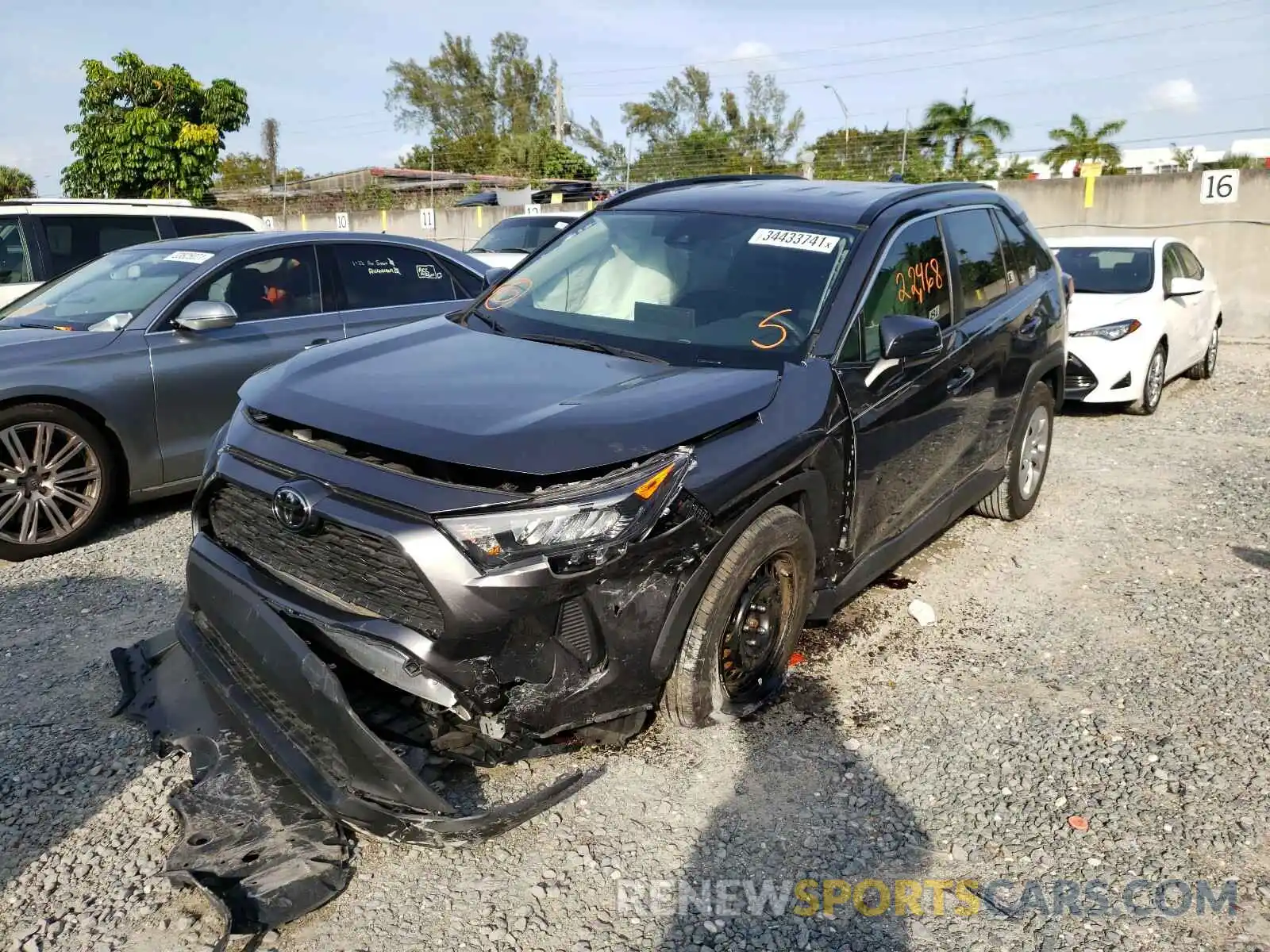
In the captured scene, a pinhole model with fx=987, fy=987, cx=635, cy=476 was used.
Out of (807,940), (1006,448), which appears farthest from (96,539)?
(1006,448)

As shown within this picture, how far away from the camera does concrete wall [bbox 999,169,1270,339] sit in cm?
1389

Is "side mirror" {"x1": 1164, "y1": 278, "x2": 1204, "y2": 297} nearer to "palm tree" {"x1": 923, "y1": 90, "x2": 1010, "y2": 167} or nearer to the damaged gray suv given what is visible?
the damaged gray suv

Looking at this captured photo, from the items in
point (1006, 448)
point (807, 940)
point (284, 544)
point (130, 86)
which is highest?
point (130, 86)

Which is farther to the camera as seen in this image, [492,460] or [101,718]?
[101,718]

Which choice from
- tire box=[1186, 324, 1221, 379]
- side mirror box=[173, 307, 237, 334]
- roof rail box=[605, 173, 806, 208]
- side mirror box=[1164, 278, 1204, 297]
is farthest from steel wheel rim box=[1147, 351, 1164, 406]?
side mirror box=[173, 307, 237, 334]

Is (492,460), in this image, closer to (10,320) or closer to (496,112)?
(10,320)

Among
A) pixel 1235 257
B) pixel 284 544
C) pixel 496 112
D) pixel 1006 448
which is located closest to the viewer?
pixel 284 544

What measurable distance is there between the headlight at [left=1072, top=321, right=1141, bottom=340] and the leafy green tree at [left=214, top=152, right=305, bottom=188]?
34821 millimetres

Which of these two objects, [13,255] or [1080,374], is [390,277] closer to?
[13,255]

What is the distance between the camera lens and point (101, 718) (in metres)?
3.54

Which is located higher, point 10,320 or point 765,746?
point 10,320

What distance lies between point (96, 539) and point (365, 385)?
3.20 meters

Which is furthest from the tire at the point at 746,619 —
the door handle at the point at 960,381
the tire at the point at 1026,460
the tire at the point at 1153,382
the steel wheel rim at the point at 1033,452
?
the tire at the point at 1153,382

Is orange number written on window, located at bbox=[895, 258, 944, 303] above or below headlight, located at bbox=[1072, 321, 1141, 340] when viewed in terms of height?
above
